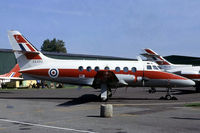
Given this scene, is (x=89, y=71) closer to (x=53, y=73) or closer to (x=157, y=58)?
(x=53, y=73)

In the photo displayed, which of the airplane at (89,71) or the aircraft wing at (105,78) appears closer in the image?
the aircraft wing at (105,78)

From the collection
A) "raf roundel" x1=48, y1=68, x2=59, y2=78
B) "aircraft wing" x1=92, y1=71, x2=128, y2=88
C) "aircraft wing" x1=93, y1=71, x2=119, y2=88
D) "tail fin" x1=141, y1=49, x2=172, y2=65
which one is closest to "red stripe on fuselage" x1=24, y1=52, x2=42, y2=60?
"raf roundel" x1=48, y1=68, x2=59, y2=78

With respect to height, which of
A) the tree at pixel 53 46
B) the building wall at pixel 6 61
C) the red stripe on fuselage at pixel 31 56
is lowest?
the red stripe on fuselage at pixel 31 56

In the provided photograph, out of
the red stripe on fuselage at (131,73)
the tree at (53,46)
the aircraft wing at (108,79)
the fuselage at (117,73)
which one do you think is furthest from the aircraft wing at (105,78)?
the tree at (53,46)

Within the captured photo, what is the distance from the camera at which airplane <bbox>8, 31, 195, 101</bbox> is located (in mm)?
22969

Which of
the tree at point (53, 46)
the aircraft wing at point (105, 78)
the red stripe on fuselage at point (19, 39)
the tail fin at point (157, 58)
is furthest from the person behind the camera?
the tree at point (53, 46)

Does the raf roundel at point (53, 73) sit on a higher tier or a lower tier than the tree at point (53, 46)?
lower

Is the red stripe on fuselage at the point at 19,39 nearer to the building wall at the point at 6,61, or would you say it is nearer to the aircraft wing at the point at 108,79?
the aircraft wing at the point at 108,79

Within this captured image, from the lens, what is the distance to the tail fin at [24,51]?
24.1 metres

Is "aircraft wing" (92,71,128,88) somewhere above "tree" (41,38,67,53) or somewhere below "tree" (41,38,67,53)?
below

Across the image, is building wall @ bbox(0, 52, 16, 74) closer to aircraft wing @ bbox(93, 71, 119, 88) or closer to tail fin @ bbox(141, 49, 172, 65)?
tail fin @ bbox(141, 49, 172, 65)

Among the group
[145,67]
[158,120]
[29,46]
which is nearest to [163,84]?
[145,67]

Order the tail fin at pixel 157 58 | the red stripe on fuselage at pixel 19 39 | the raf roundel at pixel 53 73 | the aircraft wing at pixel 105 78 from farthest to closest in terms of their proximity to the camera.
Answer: the tail fin at pixel 157 58
the red stripe on fuselage at pixel 19 39
the raf roundel at pixel 53 73
the aircraft wing at pixel 105 78

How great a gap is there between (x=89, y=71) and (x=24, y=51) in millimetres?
6548
